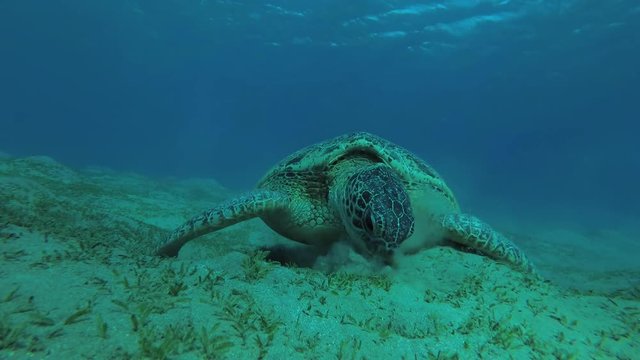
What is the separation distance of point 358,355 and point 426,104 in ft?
247

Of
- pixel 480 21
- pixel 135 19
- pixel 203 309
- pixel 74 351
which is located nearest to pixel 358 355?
pixel 203 309

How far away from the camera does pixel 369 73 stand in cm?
5394

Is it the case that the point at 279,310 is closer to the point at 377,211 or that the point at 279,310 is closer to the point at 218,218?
the point at 377,211

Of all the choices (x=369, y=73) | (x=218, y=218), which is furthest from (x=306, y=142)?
(x=218, y=218)

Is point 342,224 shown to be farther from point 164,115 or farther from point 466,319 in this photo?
point 164,115

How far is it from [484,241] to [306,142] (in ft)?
426

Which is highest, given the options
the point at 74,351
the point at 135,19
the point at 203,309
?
the point at 135,19

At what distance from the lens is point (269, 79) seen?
6431 cm

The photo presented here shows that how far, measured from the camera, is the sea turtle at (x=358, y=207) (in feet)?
12.0

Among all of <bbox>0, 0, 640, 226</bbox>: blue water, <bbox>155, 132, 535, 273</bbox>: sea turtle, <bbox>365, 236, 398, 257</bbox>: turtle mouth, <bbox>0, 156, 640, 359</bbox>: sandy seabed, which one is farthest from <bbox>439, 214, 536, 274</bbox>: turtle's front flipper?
<bbox>0, 0, 640, 226</bbox>: blue water

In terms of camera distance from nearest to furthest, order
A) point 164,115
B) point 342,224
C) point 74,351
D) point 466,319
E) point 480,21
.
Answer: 1. point 74,351
2. point 466,319
3. point 342,224
4. point 480,21
5. point 164,115

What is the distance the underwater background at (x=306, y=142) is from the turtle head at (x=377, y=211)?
34 centimetres

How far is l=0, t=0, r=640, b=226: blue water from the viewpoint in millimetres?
32250

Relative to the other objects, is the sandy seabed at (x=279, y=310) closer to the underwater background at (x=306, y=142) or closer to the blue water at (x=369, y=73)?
the underwater background at (x=306, y=142)
